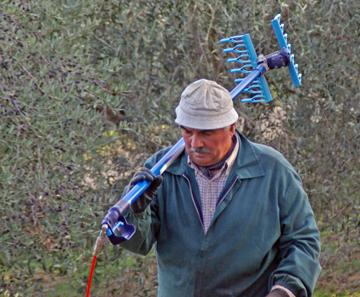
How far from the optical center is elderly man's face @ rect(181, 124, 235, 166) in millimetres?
2209

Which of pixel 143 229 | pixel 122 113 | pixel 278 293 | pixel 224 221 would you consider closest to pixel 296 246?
pixel 278 293

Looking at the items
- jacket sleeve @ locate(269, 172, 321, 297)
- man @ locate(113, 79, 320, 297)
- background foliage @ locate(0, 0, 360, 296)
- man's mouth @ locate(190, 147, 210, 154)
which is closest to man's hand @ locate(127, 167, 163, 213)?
man @ locate(113, 79, 320, 297)

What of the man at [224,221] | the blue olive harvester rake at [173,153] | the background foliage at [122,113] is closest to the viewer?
the blue olive harvester rake at [173,153]

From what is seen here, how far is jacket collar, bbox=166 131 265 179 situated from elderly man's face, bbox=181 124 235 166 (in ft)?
0.35

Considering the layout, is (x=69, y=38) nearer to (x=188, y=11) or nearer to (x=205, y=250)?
(x=188, y=11)

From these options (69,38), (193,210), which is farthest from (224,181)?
(69,38)

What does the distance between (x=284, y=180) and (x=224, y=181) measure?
261mm

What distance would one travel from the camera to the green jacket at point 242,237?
7.28ft

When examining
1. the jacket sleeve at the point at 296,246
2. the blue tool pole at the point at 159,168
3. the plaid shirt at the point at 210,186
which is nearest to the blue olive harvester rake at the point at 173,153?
the blue tool pole at the point at 159,168

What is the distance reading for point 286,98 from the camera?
177 inches

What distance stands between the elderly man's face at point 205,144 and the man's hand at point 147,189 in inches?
8.4

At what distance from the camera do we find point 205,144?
2221 mm

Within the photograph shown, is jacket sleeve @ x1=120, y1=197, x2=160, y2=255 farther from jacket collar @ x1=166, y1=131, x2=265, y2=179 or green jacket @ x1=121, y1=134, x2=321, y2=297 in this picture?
jacket collar @ x1=166, y1=131, x2=265, y2=179

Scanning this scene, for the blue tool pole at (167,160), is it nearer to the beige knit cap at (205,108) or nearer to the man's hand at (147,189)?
the man's hand at (147,189)
